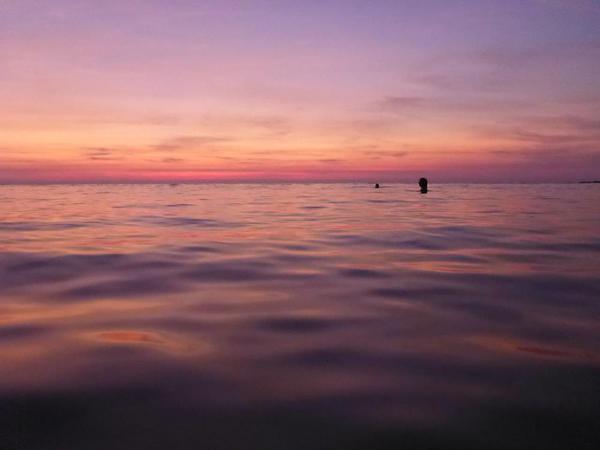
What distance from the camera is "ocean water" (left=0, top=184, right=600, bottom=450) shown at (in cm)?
206

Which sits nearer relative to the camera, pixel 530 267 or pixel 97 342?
pixel 97 342

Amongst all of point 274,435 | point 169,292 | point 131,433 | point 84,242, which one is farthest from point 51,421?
point 84,242

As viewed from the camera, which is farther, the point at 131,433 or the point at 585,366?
the point at 585,366

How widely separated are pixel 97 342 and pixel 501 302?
12.4 feet

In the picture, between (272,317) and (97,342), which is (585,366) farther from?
(97,342)

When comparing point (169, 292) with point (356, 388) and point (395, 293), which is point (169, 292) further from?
point (356, 388)

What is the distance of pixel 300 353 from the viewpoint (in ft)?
9.98

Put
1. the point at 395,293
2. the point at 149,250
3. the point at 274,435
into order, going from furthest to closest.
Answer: the point at 149,250
the point at 395,293
the point at 274,435

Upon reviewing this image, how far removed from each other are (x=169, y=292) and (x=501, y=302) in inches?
141

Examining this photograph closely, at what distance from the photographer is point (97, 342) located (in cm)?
324

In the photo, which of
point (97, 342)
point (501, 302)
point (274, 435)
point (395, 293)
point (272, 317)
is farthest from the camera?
point (395, 293)

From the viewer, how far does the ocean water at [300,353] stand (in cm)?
206

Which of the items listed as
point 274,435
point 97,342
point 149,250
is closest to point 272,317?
point 97,342

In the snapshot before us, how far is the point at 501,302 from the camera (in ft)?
14.4
